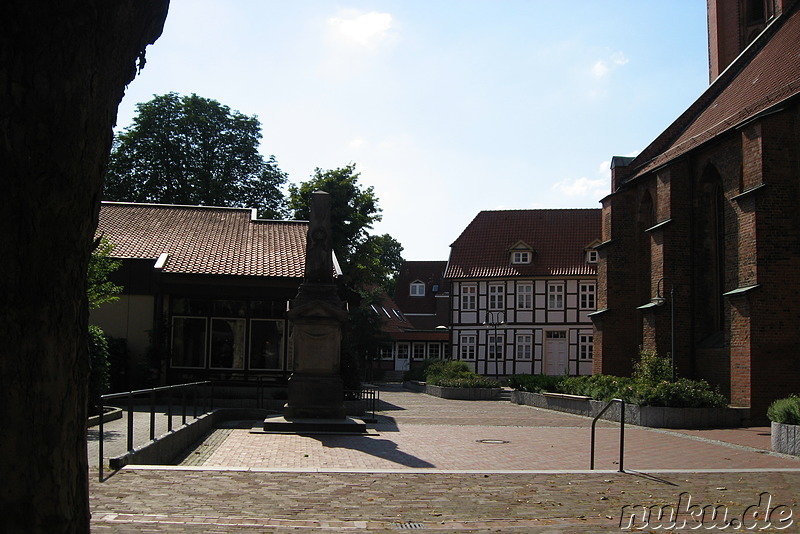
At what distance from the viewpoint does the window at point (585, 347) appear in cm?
4888

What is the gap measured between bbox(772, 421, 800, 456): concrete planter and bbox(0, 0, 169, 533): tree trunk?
12.5m

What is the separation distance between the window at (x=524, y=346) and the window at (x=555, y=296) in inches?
97.6

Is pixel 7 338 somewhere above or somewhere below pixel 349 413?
above

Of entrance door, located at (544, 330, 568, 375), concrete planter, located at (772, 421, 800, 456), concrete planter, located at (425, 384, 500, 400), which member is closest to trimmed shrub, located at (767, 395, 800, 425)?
concrete planter, located at (772, 421, 800, 456)

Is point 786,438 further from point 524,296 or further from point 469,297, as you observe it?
point 469,297

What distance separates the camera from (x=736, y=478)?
31.1 feet

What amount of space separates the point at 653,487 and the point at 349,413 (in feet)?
42.0

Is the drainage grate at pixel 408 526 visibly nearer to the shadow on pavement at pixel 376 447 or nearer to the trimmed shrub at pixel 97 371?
the shadow on pavement at pixel 376 447

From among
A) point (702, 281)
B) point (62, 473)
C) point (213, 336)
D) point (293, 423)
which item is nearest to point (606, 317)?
point (702, 281)

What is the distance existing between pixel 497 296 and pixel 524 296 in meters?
1.79

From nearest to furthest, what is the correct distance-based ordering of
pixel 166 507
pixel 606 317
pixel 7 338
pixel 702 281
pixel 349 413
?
1. pixel 7 338
2. pixel 166 507
3. pixel 349 413
4. pixel 702 281
5. pixel 606 317

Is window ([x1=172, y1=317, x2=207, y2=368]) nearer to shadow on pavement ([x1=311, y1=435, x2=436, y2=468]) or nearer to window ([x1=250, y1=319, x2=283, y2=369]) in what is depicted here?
window ([x1=250, y1=319, x2=283, y2=369])

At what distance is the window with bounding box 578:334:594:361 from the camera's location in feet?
160

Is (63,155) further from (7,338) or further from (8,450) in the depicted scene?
(8,450)
